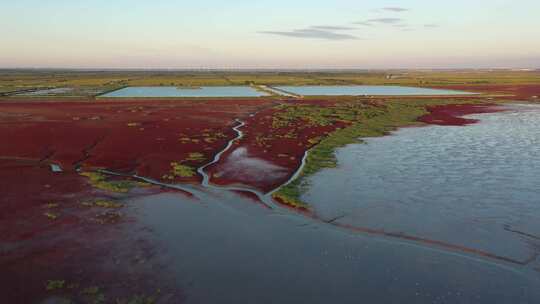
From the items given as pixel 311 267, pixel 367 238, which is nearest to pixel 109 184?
pixel 311 267

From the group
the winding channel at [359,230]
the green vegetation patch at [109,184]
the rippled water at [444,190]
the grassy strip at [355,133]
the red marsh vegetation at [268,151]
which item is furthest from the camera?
the red marsh vegetation at [268,151]

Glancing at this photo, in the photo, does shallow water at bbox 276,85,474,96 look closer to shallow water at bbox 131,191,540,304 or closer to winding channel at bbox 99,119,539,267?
winding channel at bbox 99,119,539,267

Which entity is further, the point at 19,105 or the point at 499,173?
the point at 19,105

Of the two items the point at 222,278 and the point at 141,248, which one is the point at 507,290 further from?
the point at 141,248

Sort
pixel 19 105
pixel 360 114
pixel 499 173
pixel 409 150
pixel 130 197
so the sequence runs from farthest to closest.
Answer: pixel 19 105
pixel 360 114
pixel 409 150
pixel 499 173
pixel 130 197

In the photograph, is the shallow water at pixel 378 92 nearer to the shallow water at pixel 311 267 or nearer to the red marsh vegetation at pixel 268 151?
the red marsh vegetation at pixel 268 151

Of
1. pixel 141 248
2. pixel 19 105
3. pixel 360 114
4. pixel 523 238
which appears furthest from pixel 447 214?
pixel 19 105

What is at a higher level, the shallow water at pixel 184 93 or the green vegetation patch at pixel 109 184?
the shallow water at pixel 184 93

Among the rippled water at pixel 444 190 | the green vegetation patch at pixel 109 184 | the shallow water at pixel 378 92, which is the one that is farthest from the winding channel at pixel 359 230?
the shallow water at pixel 378 92

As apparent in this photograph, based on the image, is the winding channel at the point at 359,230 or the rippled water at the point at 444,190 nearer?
the winding channel at the point at 359,230
